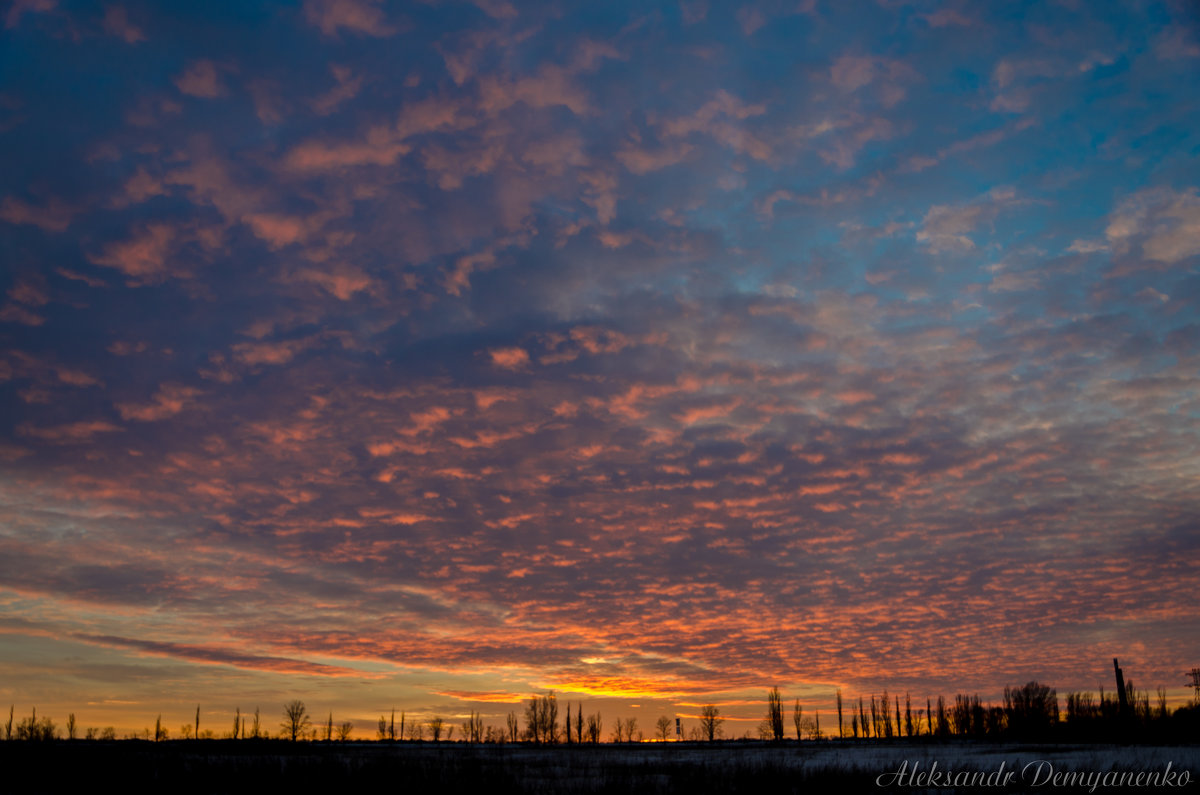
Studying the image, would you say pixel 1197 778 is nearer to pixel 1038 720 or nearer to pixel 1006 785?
pixel 1006 785

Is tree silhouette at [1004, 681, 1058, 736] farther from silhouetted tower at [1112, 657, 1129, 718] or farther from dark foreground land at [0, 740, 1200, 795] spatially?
dark foreground land at [0, 740, 1200, 795]

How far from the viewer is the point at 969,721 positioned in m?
188

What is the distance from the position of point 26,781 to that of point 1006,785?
36.1 meters

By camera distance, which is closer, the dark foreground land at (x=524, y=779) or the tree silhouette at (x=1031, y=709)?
the dark foreground land at (x=524, y=779)

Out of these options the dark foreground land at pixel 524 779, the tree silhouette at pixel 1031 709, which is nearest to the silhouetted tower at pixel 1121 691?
the tree silhouette at pixel 1031 709

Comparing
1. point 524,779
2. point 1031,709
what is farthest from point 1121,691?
point 524,779

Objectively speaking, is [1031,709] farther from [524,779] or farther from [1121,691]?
[524,779]

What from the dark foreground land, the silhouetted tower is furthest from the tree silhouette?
the dark foreground land

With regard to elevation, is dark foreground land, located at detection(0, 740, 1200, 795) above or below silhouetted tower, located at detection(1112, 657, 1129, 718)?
above

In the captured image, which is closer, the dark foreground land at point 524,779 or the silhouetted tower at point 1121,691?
the dark foreground land at point 524,779

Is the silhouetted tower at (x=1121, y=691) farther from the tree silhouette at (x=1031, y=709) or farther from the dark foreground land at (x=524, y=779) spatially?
the dark foreground land at (x=524, y=779)

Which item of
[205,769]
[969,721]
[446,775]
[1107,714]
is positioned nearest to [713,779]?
[446,775]

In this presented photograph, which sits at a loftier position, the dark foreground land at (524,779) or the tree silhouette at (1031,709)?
the dark foreground land at (524,779)

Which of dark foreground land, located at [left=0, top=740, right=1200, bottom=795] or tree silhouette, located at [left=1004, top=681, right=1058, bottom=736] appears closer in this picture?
dark foreground land, located at [left=0, top=740, right=1200, bottom=795]
